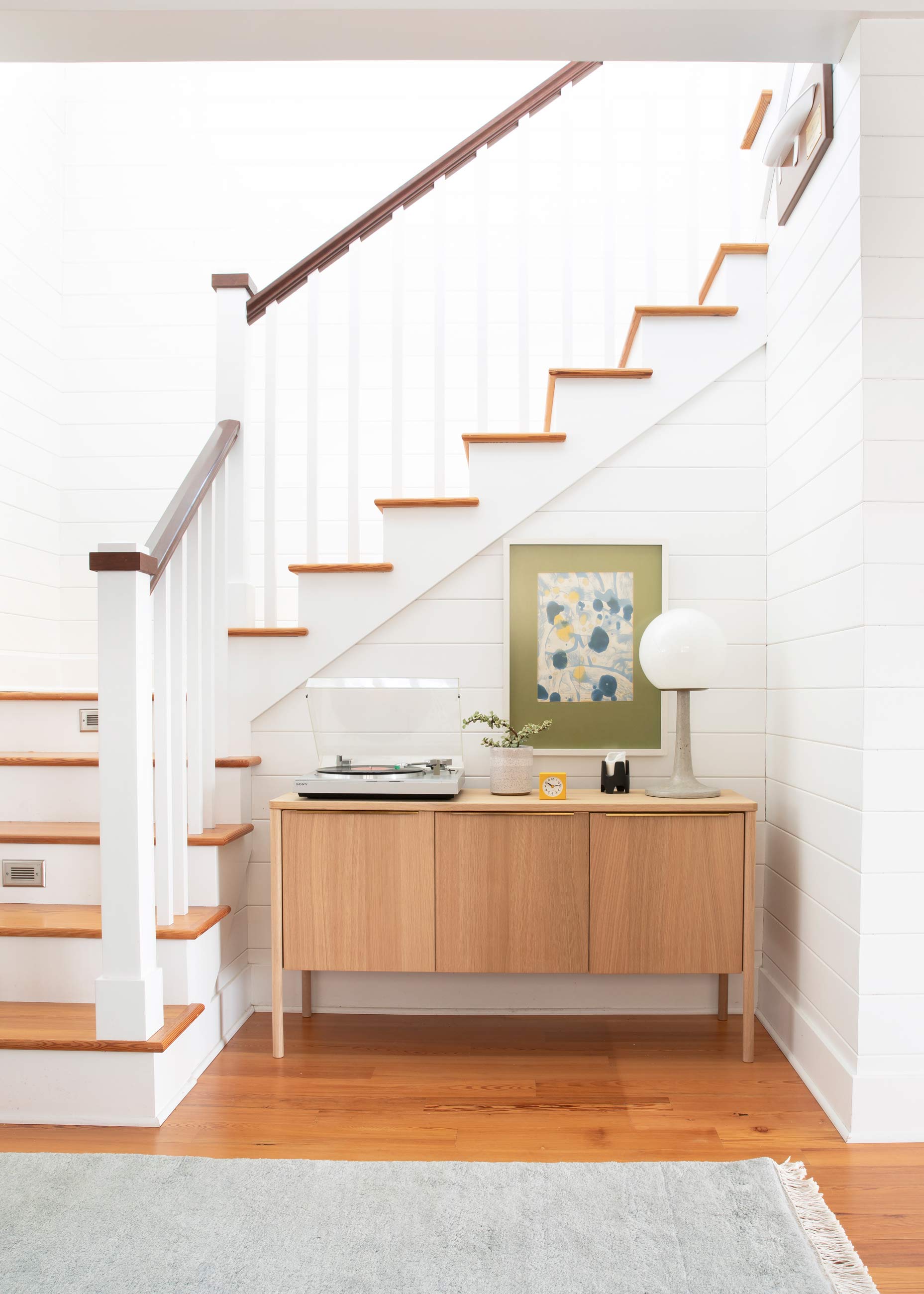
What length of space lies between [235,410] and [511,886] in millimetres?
1753

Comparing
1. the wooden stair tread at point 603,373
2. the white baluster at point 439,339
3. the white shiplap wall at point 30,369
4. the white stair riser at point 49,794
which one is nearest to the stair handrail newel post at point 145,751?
the white stair riser at point 49,794

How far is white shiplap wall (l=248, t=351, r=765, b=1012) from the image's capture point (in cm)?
275

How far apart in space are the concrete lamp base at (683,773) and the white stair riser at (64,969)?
4.48ft

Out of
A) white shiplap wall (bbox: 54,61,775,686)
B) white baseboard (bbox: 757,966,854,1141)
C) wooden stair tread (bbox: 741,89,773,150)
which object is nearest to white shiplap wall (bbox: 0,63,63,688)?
white shiplap wall (bbox: 54,61,775,686)

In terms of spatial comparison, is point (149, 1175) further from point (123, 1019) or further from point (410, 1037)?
point (410, 1037)

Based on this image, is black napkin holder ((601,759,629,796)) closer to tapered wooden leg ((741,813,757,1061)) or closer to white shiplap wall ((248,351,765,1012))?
white shiplap wall ((248,351,765,1012))

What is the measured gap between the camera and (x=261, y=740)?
282cm

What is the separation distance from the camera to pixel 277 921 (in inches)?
94.9

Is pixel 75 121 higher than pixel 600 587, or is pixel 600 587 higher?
pixel 75 121

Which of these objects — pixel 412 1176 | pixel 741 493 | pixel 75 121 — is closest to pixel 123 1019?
pixel 412 1176

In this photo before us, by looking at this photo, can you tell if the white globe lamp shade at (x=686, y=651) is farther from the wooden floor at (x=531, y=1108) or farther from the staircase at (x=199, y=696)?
the wooden floor at (x=531, y=1108)

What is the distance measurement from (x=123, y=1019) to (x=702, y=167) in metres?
3.82

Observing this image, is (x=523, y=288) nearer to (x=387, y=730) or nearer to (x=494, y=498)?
(x=494, y=498)

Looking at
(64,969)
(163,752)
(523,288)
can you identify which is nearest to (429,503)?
(523,288)
